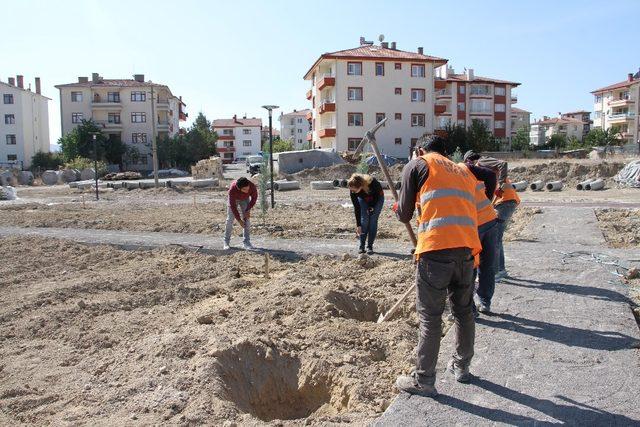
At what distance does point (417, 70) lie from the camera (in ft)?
176

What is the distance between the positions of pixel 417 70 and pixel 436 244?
52058 millimetres

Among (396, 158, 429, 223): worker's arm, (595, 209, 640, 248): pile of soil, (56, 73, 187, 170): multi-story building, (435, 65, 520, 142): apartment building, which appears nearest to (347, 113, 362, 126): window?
(435, 65, 520, 142): apartment building

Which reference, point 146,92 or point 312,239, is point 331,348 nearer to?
point 312,239

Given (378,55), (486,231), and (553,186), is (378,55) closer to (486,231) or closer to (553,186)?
(553,186)

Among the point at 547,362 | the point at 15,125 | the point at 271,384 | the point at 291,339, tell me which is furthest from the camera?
the point at 15,125

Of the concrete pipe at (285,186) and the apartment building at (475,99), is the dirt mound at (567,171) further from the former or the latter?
the apartment building at (475,99)

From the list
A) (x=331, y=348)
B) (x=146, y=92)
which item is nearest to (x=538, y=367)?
(x=331, y=348)

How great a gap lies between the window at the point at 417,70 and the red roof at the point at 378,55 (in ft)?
2.13

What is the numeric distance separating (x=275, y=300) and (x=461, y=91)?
65.2 m

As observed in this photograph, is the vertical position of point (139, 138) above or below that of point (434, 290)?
above

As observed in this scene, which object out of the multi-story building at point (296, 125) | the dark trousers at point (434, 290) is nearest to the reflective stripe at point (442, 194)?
the dark trousers at point (434, 290)

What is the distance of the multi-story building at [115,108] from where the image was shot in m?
63.6

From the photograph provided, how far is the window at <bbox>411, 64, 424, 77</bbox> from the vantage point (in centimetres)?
5344

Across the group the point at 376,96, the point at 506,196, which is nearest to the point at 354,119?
the point at 376,96
